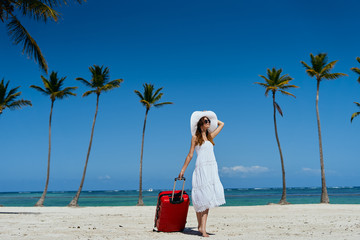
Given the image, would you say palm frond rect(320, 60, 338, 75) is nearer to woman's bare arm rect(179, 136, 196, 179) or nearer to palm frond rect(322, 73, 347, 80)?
palm frond rect(322, 73, 347, 80)

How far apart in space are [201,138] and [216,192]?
1.09 metres

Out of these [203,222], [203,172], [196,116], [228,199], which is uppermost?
Answer: [196,116]

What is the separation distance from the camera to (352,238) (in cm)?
588

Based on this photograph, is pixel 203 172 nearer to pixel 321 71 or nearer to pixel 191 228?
pixel 191 228

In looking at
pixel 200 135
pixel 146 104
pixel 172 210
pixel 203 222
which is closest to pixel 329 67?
pixel 146 104

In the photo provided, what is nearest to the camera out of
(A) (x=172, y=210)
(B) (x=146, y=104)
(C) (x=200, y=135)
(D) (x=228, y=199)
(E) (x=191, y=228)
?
(C) (x=200, y=135)

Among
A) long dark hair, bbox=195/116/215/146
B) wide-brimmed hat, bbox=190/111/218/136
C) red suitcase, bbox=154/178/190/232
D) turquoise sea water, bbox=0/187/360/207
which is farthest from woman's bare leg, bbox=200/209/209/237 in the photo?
turquoise sea water, bbox=0/187/360/207

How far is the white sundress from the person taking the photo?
6.29 metres

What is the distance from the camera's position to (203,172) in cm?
639

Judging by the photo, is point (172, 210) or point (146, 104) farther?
point (146, 104)

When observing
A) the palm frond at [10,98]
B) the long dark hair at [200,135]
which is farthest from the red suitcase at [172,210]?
the palm frond at [10,98]

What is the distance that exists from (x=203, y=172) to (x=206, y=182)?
20 centimetres

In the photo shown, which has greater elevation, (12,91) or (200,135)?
(12,91)

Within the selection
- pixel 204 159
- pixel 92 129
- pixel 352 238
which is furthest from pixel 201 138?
pixel 92 129
